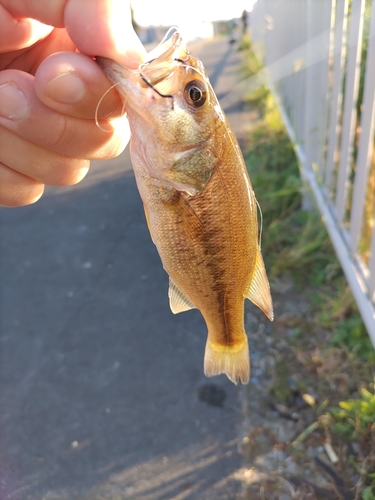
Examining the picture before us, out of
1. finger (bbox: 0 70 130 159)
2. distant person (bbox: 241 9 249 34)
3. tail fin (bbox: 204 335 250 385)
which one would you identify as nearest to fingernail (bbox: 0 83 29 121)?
finger (bbox: 0 70 130 159)

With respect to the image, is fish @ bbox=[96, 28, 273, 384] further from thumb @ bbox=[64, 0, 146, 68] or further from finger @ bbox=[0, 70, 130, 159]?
finger @ bbox=[0, 70, 130, 159]

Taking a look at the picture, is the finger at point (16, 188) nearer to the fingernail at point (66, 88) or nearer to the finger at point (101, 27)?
the fingernail at point (66, 88)

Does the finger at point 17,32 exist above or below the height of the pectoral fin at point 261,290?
above

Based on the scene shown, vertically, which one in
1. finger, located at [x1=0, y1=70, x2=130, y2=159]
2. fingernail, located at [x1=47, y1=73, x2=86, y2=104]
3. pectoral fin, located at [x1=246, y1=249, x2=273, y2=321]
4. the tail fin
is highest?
fingernail, located at [x1=47, y1=73, x2=86, y2=104]

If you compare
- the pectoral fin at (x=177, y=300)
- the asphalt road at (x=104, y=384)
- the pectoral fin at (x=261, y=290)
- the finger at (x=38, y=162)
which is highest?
the finger at (x=38, y=162)

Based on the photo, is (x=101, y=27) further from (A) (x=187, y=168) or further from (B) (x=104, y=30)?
(A) (x=187, y=168)

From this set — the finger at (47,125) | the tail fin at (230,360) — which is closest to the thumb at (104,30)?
the finger at (47,125)

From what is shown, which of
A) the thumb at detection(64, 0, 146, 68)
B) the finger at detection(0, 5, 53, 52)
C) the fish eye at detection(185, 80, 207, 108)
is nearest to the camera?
the thumb at detection(64, 0, 146, 68)
